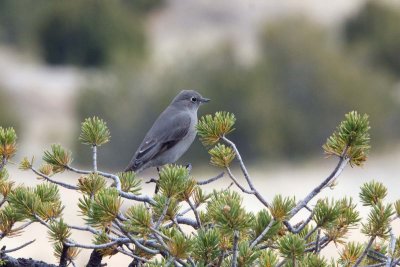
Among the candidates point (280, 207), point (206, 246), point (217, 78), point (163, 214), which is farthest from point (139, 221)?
point (217, 78)

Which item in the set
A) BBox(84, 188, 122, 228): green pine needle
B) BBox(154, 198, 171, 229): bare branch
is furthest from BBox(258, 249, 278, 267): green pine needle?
BBox(84, 188, 122, 228): green pine needle

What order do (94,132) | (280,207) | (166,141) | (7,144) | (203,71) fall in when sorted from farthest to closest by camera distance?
(203,71)
(166,141)
(94,132)
(7,144)
(280,207)

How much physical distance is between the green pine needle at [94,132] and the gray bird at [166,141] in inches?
145

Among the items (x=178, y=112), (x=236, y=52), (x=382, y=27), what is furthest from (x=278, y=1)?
(x=178, y=112)

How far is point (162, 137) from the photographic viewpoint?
332 inches

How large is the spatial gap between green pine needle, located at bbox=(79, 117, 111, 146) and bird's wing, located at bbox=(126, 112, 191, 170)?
368 centimetres

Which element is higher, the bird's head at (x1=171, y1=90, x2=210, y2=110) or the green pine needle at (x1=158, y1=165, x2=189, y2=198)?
the bird's head at (x1=171, y1=90, x2=210, y2=110)

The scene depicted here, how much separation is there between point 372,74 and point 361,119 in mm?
46049

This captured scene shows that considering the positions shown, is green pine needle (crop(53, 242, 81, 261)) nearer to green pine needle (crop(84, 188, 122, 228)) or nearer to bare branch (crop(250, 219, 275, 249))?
green pine needle (crop(84, 188, 122, 228))

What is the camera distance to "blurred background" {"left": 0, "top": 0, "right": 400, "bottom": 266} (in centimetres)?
4000

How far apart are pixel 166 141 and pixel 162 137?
62 millimetres

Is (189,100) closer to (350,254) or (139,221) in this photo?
(350,254)

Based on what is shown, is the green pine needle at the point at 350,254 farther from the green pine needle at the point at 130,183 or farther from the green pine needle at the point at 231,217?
the green pine needle at the point at 130,183

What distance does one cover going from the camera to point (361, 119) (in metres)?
3.86
